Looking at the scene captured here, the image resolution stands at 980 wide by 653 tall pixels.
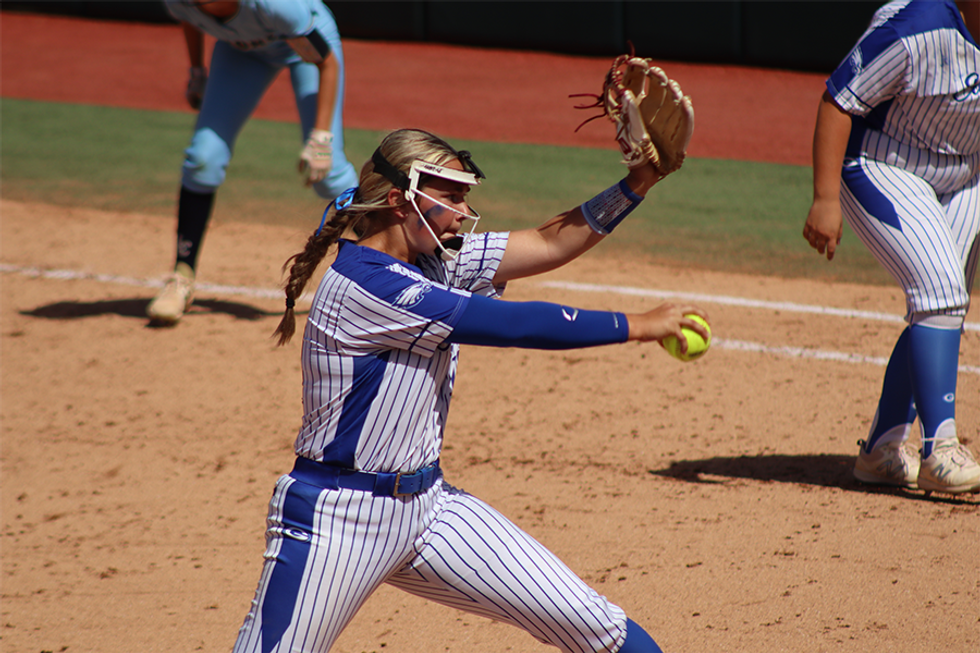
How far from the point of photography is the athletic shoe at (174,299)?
5.30 m

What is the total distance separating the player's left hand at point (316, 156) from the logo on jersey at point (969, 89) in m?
2.87

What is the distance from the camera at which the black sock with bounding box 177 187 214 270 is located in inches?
213

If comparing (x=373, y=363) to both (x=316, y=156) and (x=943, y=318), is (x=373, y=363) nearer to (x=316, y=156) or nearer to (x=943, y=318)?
(x=943, y=318)

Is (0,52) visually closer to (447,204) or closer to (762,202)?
(762,202)

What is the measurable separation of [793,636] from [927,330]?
4.00ft

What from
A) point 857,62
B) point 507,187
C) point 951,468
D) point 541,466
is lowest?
point 507,187

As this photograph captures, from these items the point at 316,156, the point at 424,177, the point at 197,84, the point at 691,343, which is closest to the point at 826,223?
the point at 691,343

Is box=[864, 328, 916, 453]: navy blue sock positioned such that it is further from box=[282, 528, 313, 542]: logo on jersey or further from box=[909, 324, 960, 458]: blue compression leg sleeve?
box=[282, 528, 313, 542]: logo on jersey

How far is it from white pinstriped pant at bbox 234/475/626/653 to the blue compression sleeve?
0.42m

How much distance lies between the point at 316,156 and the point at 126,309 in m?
1.55

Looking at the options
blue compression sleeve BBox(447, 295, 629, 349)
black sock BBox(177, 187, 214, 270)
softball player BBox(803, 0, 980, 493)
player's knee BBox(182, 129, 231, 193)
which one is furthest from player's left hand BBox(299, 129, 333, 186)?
blue compression sleeve BBox(447, 295, 629, 349)

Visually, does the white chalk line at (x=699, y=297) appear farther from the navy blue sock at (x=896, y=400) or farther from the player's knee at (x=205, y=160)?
the navy blue sock at (x=896, y=400)

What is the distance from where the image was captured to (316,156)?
5004 millimetres

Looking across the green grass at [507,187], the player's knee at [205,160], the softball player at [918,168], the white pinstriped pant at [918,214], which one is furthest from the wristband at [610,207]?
the green grass at [507,187]
